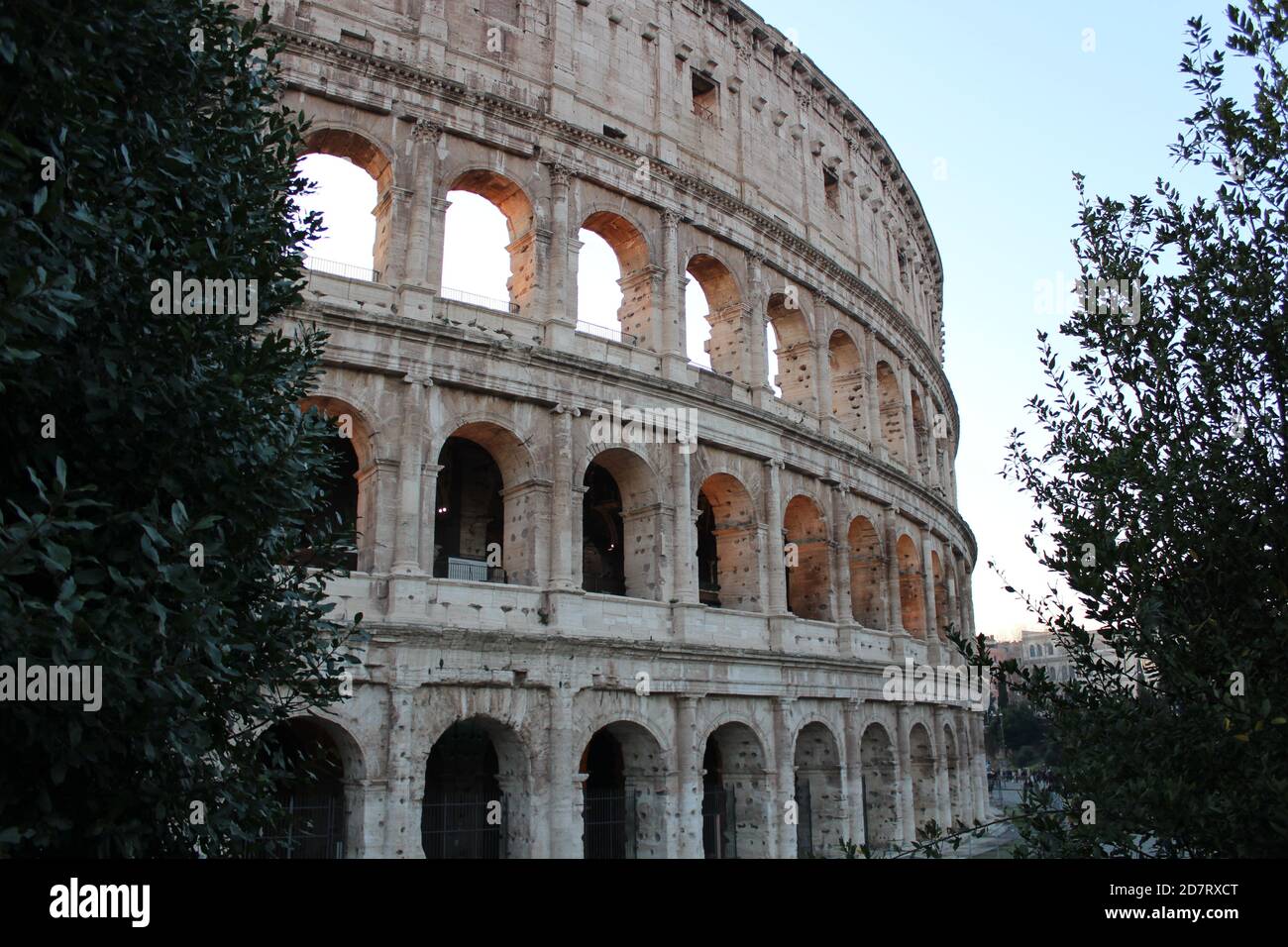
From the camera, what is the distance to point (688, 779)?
1647 centimetres

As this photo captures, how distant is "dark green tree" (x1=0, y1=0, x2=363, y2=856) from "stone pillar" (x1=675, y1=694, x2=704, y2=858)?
402 inches

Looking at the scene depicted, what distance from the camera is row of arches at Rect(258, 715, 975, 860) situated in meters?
14.0

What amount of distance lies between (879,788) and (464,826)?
9425mm

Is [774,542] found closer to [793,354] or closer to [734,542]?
[734,542]

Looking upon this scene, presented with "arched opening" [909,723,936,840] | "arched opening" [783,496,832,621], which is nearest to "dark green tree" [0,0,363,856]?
"arched opening" [783,496,832,621]

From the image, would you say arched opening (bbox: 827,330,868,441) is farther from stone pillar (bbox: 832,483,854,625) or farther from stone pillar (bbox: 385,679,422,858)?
stone pillar (bbox: 385,679,422,858)

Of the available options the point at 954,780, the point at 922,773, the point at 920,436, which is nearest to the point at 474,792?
the point at 922,773

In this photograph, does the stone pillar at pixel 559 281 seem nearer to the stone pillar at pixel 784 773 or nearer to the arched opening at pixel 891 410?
the stone pillar at pixel 784 773

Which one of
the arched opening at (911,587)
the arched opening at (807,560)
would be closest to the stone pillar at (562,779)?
the arched opening at (807,560)

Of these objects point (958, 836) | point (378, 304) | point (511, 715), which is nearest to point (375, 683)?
point (511, 715)

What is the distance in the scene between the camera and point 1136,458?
6.55 m

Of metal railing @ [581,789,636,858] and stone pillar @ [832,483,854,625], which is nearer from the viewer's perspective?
metal railing @ [581,789,636,858]
